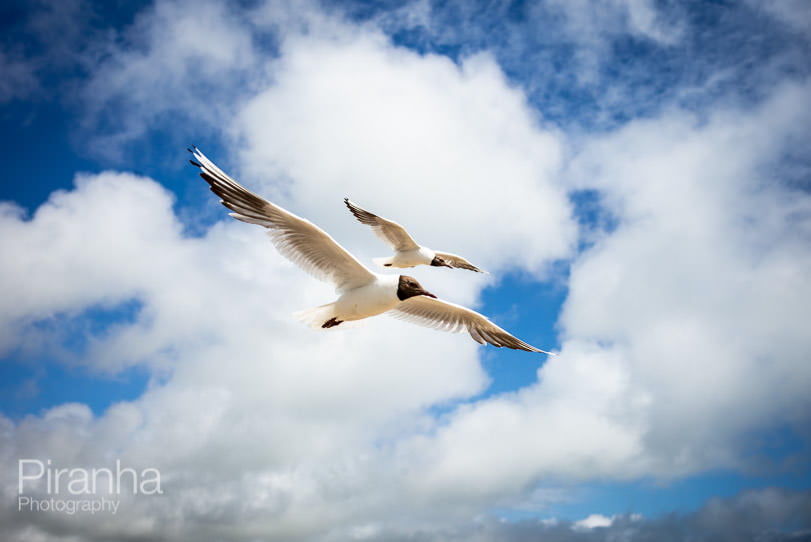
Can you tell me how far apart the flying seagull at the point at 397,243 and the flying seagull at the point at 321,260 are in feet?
12.1

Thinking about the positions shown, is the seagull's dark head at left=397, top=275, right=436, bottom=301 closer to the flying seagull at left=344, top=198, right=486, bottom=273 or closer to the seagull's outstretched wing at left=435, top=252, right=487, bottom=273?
the flying seagull at left=344, top=198, right=486, bottom=273

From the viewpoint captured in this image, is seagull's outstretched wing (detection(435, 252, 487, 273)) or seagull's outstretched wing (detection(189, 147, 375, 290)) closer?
seagull's outstretched wing (detection(189, 147, 375, 290))

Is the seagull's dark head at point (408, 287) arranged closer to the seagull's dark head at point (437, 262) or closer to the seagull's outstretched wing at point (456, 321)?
the seagull's outstretched wing at point (456, 321)

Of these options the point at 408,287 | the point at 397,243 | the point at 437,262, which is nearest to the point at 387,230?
the point at 397,243

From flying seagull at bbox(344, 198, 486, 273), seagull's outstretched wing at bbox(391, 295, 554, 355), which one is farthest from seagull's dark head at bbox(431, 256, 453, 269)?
seagull's outstretched wing at bbox(391, 295, 554, 355)

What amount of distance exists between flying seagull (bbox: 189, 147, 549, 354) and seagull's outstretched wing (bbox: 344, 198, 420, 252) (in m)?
3.67

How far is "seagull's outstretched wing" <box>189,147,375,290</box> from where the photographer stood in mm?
7785

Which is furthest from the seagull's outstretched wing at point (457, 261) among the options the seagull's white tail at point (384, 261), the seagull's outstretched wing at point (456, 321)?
the seagull's outstretched wing at point (456, 321)

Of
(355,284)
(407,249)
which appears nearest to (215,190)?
(355,284)

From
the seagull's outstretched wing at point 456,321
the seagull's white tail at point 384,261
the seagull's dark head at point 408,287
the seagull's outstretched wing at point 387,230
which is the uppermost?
the seagull's outstretched wing at point 387,230

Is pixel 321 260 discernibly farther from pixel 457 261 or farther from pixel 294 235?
pixel 457 261

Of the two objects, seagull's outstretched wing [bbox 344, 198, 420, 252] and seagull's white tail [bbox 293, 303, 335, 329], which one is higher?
seagull's outstretched wing [bbox 344, 198, 420, 252]

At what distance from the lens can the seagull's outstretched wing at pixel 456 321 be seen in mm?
10133

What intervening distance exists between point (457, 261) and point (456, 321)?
3902 mm
